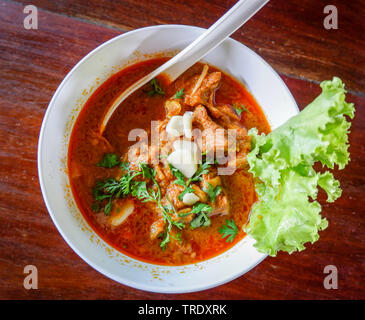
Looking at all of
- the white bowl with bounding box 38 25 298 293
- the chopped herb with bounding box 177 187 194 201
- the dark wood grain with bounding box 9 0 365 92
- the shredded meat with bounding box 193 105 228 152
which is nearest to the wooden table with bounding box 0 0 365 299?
the dark wood grain with bounding box 9 0 365 92

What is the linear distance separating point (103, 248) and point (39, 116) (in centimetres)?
89

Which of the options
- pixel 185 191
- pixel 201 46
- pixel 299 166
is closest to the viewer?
pixel 299 166

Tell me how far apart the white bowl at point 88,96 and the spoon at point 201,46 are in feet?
0.29

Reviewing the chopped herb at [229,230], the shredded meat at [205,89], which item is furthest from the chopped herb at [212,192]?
the shredded meat at [205,89]

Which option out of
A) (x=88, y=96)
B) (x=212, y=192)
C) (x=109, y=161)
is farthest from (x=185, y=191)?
(x=88, y=96)

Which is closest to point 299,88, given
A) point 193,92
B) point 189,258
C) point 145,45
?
point 193,92

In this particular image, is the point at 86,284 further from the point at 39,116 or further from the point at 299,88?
the point at 299,88

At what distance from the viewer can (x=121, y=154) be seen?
230 cm

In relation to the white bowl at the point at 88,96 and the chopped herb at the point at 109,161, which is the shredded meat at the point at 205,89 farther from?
the chopped herb at the point at 109,161

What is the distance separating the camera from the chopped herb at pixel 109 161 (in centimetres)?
225

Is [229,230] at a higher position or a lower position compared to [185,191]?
lower

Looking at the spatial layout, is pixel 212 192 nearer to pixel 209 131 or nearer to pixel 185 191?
pixel 185 191

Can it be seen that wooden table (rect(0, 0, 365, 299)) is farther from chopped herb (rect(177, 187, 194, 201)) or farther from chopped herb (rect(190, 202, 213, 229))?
chopped herb (rect(177, 187, 194, 201))

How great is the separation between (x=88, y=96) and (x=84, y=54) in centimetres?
28
